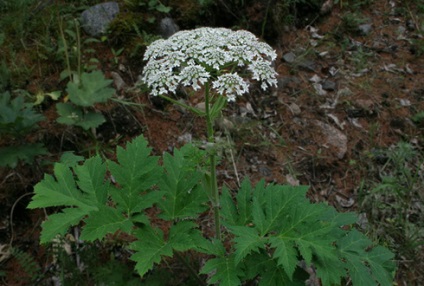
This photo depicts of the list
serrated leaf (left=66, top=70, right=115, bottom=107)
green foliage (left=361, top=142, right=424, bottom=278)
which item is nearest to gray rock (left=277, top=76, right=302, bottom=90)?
green foliage (left=361, top=142, right=424, bottom=278)

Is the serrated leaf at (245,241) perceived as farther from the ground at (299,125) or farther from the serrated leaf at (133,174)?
the ground at (299,125)

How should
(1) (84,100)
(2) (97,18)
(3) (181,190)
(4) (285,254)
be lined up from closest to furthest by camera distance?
1. (4) (285,254)
2. (3) (181,190)
3. (1) (84,100)
4. (2) (97,18)

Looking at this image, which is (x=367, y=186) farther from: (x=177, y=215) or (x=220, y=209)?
(x=177, y=215)

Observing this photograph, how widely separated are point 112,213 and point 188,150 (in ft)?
2.11

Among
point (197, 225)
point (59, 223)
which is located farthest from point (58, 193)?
point (197, 225)

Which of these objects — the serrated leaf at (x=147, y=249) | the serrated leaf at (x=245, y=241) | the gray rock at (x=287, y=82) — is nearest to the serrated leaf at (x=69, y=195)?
the serrated leaf at (x=147, y=249)

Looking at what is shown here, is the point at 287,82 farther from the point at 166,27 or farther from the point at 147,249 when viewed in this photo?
the point at 147,249

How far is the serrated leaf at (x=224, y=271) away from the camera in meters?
2.01

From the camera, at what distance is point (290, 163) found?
3.89 m

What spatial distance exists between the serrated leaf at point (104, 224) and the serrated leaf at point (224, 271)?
49cm

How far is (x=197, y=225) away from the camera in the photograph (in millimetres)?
2225

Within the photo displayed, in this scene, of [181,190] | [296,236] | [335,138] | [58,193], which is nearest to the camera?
[296,236]

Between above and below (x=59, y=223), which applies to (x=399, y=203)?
below

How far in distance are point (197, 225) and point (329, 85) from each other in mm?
3225
